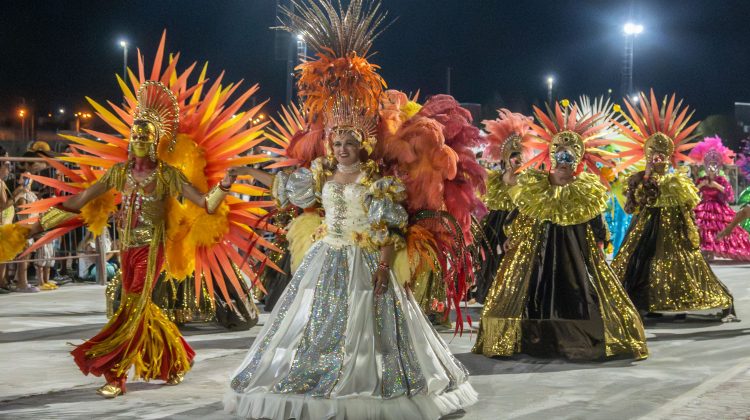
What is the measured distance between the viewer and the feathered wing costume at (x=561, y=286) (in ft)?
27.5

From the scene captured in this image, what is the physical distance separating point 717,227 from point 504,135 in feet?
23.0

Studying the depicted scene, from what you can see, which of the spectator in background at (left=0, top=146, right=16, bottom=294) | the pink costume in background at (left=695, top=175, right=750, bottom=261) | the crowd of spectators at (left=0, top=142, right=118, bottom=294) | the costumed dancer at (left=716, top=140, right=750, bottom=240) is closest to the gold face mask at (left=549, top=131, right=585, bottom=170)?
the costumed dancer at (left=716, top=140, right=750, bottom=240)

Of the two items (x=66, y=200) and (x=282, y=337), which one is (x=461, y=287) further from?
(x=66, y=200)

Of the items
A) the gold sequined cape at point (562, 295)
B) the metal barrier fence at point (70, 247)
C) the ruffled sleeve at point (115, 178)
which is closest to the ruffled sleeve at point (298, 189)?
the ruffled sleeve at point (115, 178)

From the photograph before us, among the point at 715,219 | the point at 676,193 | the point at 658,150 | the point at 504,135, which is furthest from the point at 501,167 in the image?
the point at 715,219

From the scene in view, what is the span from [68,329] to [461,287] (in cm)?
528

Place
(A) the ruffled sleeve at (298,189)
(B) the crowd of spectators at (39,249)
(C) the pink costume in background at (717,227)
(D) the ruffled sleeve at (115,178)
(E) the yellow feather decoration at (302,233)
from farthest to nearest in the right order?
(C) the pink costume in background at (717,227) < (B) the crowd of spectators at (39,249) < (D) the ruffled sleeve at (115,178) < (E) the yellow feather decoration at (302,233) < (A) the ruffled sleeve at (298,189)

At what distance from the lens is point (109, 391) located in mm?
6777

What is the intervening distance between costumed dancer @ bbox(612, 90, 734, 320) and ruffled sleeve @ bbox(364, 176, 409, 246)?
17.5ft

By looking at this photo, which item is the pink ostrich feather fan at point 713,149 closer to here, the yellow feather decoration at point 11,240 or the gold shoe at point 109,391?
the gold shoe at point 109,391

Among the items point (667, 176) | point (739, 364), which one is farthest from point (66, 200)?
point (667, 176)

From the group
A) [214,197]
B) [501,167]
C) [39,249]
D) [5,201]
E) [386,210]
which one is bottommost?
[386,210]

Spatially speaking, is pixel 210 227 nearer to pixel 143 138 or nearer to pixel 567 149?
pixel 143 138

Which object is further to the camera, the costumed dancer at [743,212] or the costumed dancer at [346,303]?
the costumed dancer at [743,212]
